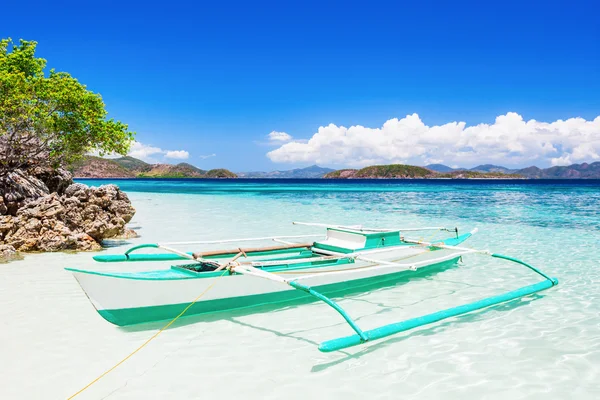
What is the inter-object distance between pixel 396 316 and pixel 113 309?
4274 millimetres

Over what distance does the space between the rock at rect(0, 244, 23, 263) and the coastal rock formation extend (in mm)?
20

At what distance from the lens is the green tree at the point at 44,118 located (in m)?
12.5

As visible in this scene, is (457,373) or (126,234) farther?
(126,234)

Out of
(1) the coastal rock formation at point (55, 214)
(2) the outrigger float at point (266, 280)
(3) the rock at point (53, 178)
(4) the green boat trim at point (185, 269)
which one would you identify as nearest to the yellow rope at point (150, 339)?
(2) the outrigger float at point (266, 280)

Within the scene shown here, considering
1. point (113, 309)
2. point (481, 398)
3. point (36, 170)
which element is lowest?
point (481, 398)

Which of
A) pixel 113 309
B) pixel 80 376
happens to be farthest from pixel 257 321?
pixel 80 376

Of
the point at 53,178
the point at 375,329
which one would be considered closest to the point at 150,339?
the point at 375,329

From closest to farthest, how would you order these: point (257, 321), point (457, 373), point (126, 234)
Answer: point (457, 373)
point (257, 321)
point (126, 234)

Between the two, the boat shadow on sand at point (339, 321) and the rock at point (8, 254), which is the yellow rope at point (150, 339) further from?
the rock at point (8, 254)

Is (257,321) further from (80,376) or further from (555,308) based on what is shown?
(555,308)

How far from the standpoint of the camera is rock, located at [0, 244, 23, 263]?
31.6 feet

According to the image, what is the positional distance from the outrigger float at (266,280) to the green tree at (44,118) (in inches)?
327

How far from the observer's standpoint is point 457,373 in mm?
4926

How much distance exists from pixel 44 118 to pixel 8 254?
5.23 metres
